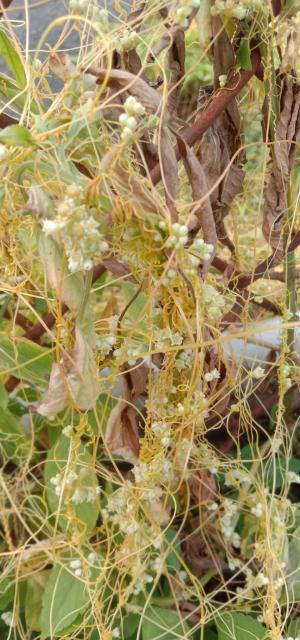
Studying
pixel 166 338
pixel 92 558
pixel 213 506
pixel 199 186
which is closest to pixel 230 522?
pixel 213 506

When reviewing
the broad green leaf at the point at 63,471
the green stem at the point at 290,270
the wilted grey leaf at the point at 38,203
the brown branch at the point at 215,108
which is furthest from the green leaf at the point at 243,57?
the broad green leaf at the point at 63,471

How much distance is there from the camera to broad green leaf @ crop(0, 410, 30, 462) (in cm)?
70

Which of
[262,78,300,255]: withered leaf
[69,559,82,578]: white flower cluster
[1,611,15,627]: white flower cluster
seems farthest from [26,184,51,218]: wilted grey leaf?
[1,611,15,627]: white flower cluster

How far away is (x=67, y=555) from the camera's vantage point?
682 mm

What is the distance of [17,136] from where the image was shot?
1.26ft

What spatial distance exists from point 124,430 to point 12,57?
29 cm

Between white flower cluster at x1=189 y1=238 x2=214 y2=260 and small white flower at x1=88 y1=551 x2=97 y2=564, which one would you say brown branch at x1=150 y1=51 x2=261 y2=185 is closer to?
white flower cluster at x1=189 y1=238 x2=214 y2=260

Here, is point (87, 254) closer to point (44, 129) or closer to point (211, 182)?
point (44, 129)

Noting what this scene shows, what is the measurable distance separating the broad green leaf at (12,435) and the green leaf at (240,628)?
0.80ft

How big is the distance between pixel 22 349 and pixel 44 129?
269mm

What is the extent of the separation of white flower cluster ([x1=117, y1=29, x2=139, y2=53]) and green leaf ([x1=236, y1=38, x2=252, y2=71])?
0.09 m

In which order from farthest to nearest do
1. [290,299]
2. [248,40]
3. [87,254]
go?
1. [290,299]
2. [248,40]
3. [87,254]

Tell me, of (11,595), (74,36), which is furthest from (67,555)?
(74,36)

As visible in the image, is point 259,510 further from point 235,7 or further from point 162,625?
point 235,7
